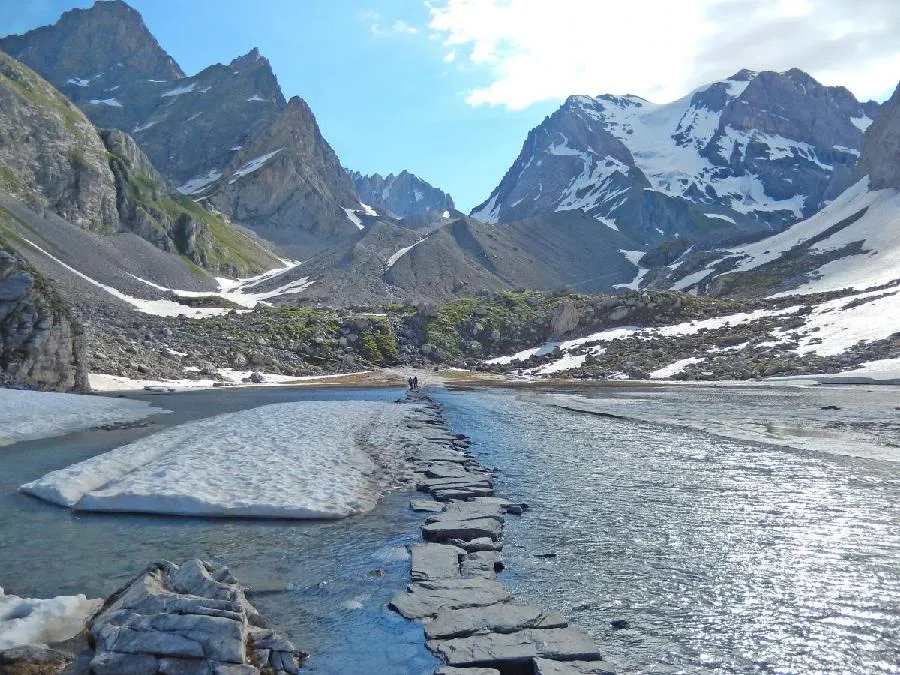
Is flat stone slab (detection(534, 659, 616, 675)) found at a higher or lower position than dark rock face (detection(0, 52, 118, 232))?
lower

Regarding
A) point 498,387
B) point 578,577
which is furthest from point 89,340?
point 578,577

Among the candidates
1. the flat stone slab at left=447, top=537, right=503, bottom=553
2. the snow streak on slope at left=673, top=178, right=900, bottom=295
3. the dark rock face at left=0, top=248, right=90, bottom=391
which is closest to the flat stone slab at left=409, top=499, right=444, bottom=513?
the flat stone slab at left=447, top=537, right=503, bottom=553

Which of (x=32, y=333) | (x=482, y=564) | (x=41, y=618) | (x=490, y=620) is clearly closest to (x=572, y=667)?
(x=490, y=620)

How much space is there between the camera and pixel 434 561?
12617mm

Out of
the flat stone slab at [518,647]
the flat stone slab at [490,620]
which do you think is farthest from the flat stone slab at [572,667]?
the flat stone slab at [490,620]

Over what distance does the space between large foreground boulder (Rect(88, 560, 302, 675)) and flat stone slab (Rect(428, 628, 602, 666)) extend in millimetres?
2229

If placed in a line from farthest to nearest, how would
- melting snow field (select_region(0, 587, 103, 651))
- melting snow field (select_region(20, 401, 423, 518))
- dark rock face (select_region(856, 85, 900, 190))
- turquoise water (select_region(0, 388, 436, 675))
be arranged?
dark rock face (select_region(856, 85, 900, 190)) < melting snow field (select_region(20, 401, 423, 518)) < turquoise water (select_region(0, 388, 436, 675)) < melting snow field (select_region(0, 587, 103, 651))

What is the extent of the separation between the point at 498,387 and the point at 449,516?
175 ft

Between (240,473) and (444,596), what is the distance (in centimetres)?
1025

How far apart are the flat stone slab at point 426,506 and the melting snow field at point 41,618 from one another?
827cm

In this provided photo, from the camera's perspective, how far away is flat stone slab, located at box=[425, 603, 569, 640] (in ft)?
31.5

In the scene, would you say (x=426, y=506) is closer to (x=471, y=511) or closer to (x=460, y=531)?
(x=471, y=511)

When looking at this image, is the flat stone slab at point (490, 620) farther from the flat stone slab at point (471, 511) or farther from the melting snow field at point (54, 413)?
the melting snow field at point (54, 413)

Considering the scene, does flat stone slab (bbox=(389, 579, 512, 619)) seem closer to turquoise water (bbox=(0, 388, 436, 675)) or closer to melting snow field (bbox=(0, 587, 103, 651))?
turquoise water (bbox=(0, 388, 436, 675))
